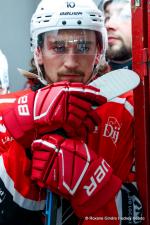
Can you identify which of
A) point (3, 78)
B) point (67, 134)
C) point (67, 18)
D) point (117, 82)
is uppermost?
point (67, 18)

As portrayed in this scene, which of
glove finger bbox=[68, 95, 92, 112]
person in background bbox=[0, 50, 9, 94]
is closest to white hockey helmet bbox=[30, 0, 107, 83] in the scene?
glove finger bbox=[68, 95, 92, 112]

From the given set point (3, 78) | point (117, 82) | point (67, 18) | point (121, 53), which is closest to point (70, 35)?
point (67, 18)

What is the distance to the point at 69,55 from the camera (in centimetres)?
113

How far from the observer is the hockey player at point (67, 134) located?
3.17 ft

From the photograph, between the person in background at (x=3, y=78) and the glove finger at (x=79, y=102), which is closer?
the glove finger at (x=79, y=102)

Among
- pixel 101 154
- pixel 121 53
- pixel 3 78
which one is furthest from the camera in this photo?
pixel 3 78

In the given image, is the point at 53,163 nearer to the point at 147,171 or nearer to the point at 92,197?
the point at 92,197

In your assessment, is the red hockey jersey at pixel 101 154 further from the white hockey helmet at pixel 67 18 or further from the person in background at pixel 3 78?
the person in background at pixel 3 78

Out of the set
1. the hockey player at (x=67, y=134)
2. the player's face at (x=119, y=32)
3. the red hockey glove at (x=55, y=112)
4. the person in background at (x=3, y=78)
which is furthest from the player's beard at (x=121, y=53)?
the person in background at (x=3, y=78)

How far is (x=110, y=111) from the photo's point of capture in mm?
1154

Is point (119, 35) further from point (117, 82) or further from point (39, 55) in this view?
point (117, 82)

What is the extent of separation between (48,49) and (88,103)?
0.79ft

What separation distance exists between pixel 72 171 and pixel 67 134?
0.08m

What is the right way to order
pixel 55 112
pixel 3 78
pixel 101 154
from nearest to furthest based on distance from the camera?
pixel 55 112 → pixel 101 154 → pixel 3 78
